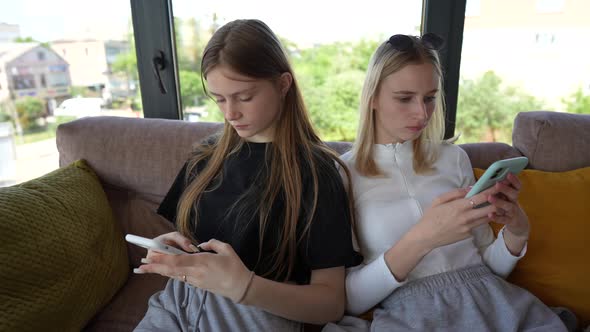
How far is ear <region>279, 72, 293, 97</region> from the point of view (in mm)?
1065

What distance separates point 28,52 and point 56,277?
124 centimetres

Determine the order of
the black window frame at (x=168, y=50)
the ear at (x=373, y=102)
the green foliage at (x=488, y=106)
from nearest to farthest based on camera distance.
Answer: the ear at (x=373, y=102) → the black window frame at (x=168, y=50) → the green foliage at (x=488, y=106)

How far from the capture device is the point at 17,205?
1083 millimetres

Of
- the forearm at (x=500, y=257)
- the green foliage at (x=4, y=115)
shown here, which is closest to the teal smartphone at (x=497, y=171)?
the forearm at (x=500, y=257)

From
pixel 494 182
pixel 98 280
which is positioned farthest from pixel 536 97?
pixel 98 280

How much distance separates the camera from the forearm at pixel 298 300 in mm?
904

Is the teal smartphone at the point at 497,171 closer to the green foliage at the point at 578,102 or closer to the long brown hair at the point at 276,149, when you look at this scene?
the long brown hair at the point at 276,149

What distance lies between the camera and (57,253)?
110 cm

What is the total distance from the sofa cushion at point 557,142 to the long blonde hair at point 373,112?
40 centimetres

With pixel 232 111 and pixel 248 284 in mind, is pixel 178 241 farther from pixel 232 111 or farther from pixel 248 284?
pixel 232 111

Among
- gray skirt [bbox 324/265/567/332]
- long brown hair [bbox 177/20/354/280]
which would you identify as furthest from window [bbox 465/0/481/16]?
gray skirt [bbox 324/265/567/332]

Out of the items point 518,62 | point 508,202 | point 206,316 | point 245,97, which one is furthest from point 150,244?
point 518,62

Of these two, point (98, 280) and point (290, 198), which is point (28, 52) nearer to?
point (98, 280)

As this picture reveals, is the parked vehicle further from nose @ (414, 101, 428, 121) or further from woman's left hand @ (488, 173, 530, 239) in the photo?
woman's left hand @ (488, 173, 530, 239)
